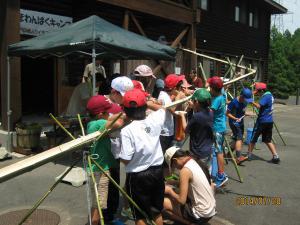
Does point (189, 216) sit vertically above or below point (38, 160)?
below

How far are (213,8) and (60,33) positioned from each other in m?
14.1

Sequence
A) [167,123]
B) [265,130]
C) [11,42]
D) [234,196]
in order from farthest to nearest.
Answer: [11,42], [265,130], [234,196], [167,123]

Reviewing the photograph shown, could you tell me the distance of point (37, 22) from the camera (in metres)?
10.3

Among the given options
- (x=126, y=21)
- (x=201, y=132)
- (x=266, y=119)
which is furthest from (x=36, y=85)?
(x=201, y=132)

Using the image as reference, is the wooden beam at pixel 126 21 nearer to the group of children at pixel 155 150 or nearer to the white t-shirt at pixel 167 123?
the group of children at pixel 155 150

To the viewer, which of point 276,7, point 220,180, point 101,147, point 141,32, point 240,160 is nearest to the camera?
point 101,147

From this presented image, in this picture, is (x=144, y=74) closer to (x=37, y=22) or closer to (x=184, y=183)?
(x=184, y=183)

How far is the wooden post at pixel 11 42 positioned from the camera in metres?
8.46

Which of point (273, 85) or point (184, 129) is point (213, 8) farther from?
point (184, 129)

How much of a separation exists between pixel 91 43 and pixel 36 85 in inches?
347

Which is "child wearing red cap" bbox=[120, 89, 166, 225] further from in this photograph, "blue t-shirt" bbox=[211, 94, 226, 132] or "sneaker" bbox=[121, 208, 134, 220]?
"blue t-shirt" bbox=[211, 94, 226, 132]

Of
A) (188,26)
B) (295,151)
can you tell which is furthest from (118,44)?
(188,26)

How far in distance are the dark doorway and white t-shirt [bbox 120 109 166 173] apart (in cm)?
1127

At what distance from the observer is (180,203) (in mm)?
4305
